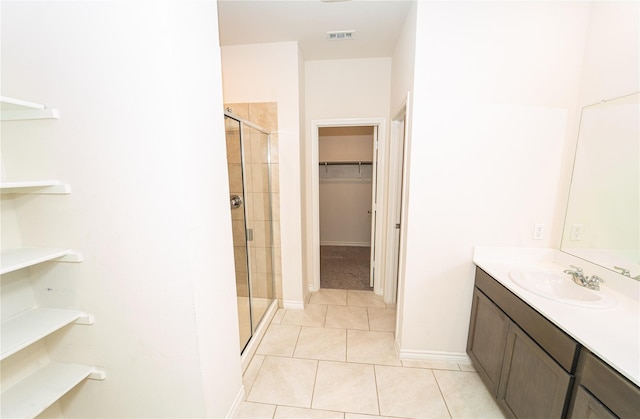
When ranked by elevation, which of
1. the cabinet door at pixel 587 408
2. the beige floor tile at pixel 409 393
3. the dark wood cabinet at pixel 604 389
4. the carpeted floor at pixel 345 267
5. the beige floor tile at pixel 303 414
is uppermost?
the dark wood cabinet at pixel 604 389

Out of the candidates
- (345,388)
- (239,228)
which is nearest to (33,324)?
(239,228)

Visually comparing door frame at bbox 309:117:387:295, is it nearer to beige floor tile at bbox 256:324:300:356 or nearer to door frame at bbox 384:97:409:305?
door frame at bbox 384:97:409:305

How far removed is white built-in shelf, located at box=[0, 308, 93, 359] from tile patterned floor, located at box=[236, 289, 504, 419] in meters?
1.11

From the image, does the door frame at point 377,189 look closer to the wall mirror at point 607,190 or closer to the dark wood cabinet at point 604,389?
the wall mirror at point 607,190

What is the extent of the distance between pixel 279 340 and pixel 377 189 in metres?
1.88

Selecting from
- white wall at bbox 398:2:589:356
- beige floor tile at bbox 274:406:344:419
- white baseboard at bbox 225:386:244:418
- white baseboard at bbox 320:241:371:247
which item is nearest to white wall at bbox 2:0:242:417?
white baseboard at bbox 225:386:244:418

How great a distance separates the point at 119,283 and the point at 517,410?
2165 millimetres

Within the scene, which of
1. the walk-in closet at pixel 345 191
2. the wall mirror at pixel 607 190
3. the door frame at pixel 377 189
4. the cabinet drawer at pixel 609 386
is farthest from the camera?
the walk-in closet at pixel 345 191

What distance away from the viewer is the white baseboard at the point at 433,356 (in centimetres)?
203

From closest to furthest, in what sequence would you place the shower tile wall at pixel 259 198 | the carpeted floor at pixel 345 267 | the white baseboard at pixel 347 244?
the shower tile wall at pixel 259 198, the carpeted floor at pixel 345 267, the white baseboard at pixel 347 244

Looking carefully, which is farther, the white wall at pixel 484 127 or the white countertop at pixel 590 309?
the white wall at pixel 484 127

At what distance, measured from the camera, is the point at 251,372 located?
6.34 feet

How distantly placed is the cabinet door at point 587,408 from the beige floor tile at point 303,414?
116cm

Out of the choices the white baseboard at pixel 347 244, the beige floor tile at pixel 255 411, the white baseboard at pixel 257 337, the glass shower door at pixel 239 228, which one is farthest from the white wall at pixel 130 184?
the white baseboard at pixel 347 244
